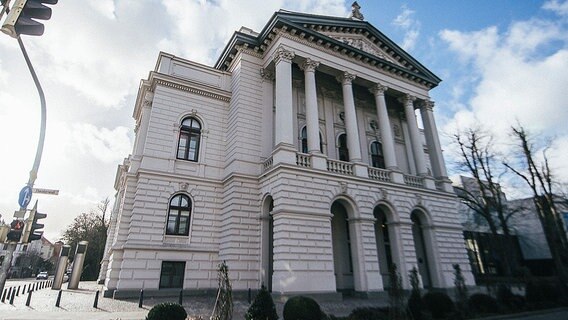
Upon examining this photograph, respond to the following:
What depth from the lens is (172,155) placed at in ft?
59.1

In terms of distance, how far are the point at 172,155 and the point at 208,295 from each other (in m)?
8.18

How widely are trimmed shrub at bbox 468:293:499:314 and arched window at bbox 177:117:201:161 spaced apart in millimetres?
15714

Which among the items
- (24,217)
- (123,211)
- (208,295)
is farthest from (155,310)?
(123,211)

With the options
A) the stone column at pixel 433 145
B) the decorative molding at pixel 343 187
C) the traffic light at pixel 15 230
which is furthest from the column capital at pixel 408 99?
the traffic light at pixel 15 230

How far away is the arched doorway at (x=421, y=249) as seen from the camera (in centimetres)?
1961

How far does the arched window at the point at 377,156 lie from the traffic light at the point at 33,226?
20367 mm

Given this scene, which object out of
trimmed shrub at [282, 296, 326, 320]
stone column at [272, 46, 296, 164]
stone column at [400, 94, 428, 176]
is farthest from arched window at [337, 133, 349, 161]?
trimmed shrub at [282, 296, 326, 320]

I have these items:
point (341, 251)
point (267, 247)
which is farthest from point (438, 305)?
point (267, 247)

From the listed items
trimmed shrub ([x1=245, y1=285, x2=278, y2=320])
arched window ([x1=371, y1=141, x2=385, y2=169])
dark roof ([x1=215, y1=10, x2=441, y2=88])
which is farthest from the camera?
arched window ([x1=371, y1=141, x2=385, y2=169])

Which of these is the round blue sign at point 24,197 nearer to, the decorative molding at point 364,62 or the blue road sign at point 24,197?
the blue road sign at point 24,197

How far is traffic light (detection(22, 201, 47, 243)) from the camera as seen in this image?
6.62 meters

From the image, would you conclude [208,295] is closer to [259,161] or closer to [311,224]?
[311,224]

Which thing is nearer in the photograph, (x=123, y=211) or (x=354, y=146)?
(x=123, y=211)

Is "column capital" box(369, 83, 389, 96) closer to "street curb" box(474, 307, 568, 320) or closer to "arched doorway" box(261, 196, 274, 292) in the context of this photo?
"arched doorway" box(261, 196, 274, 292)
